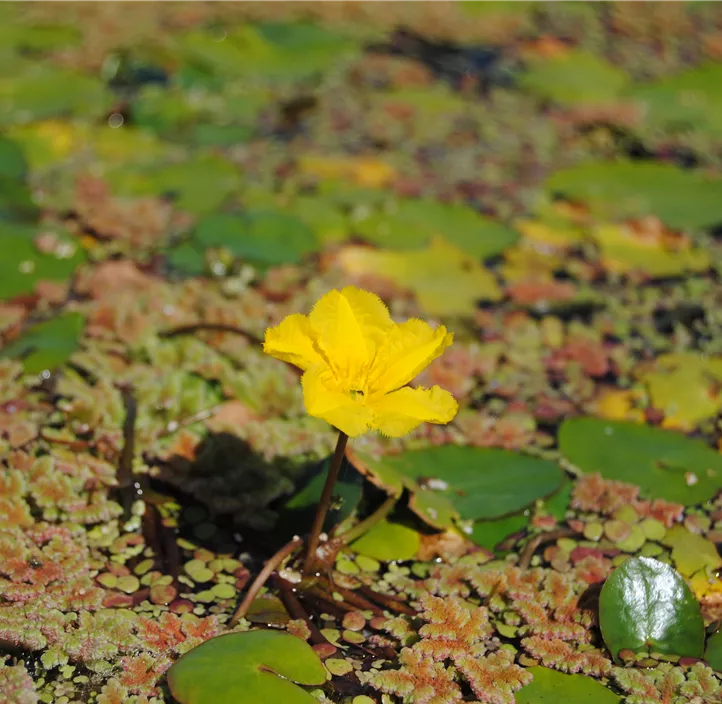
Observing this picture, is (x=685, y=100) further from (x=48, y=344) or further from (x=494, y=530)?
(x=48, y=344)

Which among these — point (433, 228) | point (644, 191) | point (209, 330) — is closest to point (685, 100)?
point (644, 191)

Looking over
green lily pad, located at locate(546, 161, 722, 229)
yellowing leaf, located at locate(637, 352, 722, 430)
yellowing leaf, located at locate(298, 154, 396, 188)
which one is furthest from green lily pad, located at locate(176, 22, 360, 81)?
yellowing leaf, located at locate(637, 352, 722, 430)

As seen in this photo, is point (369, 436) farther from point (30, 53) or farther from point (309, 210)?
point (30, 53)

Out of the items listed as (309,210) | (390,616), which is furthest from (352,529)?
(309,210)

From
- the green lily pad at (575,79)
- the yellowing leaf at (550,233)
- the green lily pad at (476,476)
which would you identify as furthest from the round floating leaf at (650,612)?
the green lily pad at (575,79)

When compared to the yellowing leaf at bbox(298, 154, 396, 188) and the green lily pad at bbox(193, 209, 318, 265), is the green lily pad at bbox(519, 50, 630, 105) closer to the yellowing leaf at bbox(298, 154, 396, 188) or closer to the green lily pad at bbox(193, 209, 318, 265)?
the yellowing leaf at bbox(298, 154, 396, 188)

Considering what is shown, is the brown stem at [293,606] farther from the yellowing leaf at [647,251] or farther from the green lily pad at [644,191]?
the green lily pad at [644,191]

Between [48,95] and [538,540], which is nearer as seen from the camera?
[538,540]
